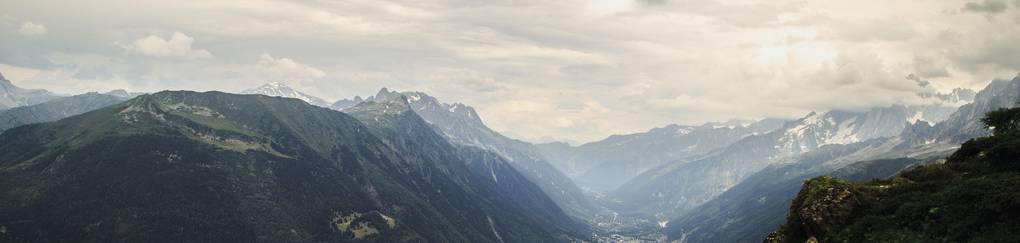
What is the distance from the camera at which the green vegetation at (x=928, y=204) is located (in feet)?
248

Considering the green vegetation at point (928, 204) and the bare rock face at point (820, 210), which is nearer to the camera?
the green vegetation at point (928, 204)

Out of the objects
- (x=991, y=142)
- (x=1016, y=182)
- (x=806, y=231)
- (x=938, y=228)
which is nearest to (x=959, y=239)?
(x=938, y=228)

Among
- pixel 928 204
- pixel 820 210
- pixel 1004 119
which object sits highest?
pixel 1004 119

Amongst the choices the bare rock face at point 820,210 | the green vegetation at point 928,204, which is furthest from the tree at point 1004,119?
the bare rock face at point 820,210

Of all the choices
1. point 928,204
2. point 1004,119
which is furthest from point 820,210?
point 1004,119

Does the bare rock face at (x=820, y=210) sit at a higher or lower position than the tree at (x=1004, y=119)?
lower

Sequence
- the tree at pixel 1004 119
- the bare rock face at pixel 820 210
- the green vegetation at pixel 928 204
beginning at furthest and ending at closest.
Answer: the tree at pixel 1004 119 < the bare rock face at pixel 820 210 < the green vegetation at pixel 928 204

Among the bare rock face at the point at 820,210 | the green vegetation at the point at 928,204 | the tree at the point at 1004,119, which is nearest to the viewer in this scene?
the green vegetation at the point at 928,204

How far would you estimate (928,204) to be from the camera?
→ 85.1 metres

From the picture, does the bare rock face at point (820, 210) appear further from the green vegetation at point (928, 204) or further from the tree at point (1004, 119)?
the tree at point (1004, 119)

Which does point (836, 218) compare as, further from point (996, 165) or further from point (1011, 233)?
point (996, 165)

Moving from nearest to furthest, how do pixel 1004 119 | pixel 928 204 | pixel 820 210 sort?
pixel 928 204, pixel 820 210, pixel 1004 119

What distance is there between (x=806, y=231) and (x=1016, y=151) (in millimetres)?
32890

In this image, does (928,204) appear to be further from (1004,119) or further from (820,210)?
(1004,119)
